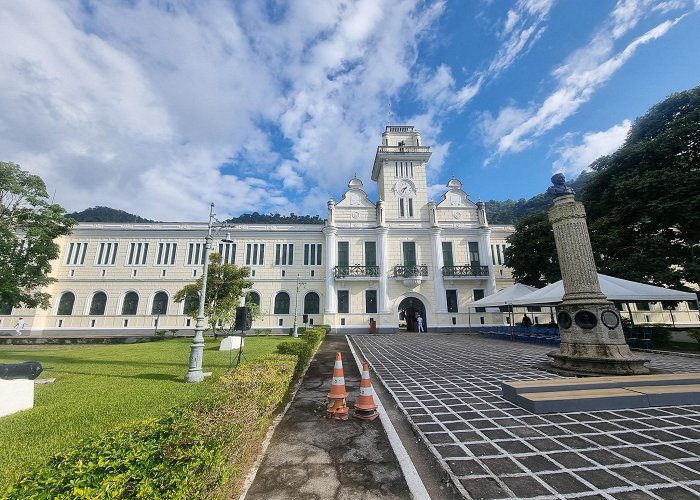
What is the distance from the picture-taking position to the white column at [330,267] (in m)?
25.6

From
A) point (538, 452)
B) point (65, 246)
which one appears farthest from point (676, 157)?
point (65, 246)

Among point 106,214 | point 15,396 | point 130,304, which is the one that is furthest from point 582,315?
point 106,214

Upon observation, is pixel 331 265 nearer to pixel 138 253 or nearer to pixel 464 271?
pixel 464 271

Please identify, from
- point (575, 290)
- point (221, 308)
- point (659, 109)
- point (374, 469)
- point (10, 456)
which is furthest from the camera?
point (221, 308)

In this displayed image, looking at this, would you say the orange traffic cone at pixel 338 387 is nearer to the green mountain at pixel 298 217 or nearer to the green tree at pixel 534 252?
the green tree at pixel 534 252

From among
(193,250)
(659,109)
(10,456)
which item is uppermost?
(659,109)

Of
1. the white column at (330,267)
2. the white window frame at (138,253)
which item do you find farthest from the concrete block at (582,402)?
the white window frame at (138,253)

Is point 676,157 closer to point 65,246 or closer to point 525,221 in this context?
point 525,221

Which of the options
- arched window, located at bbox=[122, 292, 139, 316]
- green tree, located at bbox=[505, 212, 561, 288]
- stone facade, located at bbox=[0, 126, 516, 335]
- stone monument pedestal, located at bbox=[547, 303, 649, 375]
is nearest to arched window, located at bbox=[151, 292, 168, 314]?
stone facade, located at bbox=[0, 126, 516, 335]

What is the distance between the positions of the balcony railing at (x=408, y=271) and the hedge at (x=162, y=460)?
23.5 meters

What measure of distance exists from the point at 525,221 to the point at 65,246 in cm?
4099

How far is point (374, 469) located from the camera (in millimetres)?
3139

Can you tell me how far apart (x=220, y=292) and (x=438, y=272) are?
17877mm

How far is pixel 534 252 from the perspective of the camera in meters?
21.5
